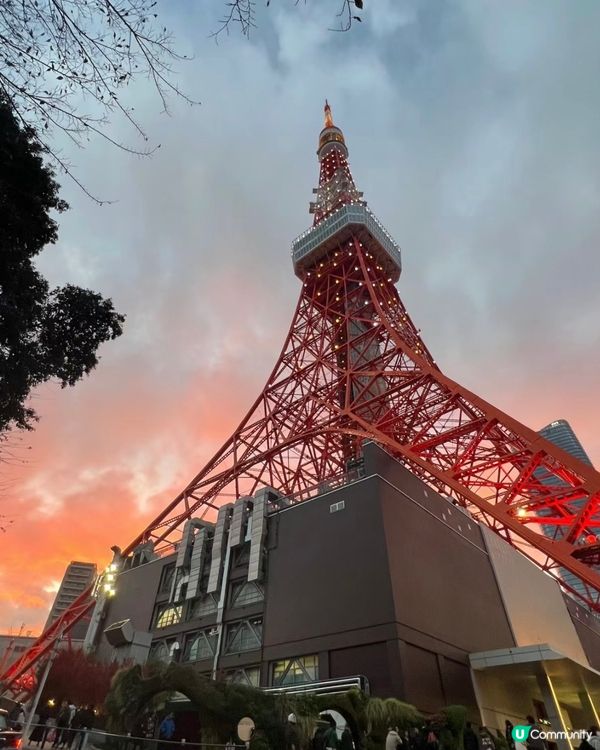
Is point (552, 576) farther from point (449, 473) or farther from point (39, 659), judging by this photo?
point (39, 659)

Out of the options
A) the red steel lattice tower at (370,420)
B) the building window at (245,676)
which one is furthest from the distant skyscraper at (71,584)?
the building window at (245,676)

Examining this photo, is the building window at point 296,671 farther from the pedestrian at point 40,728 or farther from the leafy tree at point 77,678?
the leafy tree at point 77,678

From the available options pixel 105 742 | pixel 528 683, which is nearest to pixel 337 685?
pixel 105 742

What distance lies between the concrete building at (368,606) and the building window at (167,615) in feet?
0.20

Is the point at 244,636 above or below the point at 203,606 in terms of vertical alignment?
below

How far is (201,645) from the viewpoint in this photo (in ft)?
68.8

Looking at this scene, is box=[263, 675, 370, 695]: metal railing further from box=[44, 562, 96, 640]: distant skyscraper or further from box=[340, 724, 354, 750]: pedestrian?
box=[44, 562, 96, 640]: distant skyscraper

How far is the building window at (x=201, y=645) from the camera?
66.9 feet

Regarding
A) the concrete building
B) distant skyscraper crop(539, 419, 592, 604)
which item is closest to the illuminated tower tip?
the concrete building

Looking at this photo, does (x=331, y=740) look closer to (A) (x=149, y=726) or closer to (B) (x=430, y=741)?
(B) (x=430, y=741)

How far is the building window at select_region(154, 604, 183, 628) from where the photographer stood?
23230 millimetres

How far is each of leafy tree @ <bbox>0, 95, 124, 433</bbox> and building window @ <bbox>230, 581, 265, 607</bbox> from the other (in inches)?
533

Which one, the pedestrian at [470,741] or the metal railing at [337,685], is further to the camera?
the metal railing at [337,685]

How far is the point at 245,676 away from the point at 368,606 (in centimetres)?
640
